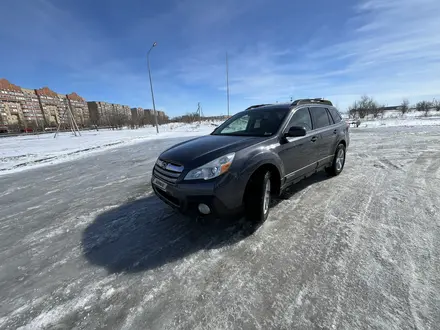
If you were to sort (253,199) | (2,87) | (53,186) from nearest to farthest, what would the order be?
(253,199), (53,186), (2,87)

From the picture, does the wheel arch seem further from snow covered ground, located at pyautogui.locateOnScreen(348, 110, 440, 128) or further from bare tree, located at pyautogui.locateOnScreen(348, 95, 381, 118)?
bare tree, located at pyautogui.locateOnScreen(348, 95, 381, 118)

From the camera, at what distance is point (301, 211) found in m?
3.33

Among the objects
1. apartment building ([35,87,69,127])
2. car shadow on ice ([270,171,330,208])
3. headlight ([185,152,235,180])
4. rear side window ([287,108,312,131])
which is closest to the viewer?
headlight ([185,152,235,180])

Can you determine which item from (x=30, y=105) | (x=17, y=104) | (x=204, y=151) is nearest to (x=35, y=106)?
(x=30, y=105)

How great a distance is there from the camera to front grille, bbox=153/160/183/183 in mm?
2657

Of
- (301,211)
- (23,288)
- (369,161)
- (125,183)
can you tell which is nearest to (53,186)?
(125,183)

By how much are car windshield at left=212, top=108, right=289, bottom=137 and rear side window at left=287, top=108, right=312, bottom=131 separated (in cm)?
17

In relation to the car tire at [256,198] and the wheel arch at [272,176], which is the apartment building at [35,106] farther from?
the car tire at [256,198]

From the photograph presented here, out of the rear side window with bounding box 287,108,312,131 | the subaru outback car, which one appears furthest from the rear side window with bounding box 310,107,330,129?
the rear side window with bounding box 287,108,312,131

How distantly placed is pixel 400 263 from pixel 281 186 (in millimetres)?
1551

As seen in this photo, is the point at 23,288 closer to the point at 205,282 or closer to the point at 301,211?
the point at 205,282

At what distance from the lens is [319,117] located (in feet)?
14.3

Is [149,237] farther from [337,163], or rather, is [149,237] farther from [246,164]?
[337,163]

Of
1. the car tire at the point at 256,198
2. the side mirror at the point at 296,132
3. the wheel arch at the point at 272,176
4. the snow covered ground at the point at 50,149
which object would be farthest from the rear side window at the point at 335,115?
the snow covered ground at the point at 50,149
